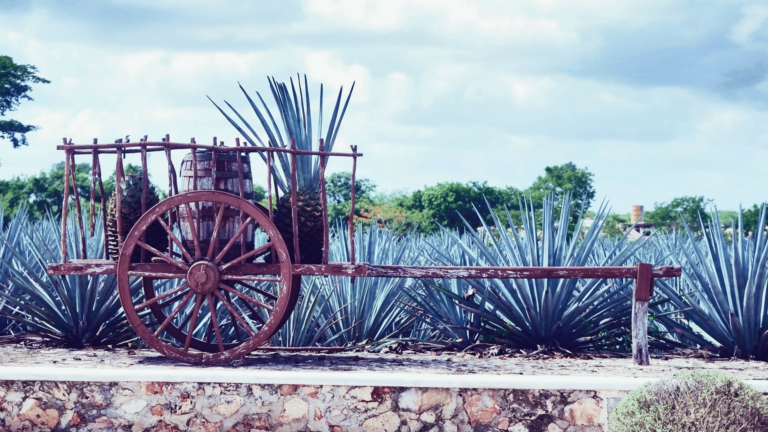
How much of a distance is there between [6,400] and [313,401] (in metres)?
1.87

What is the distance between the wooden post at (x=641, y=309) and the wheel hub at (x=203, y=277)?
2652 millimetres

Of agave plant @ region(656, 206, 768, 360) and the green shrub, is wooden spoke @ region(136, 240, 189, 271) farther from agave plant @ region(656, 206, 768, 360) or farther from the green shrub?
agave plant @ region(656, 206, 768, 360)

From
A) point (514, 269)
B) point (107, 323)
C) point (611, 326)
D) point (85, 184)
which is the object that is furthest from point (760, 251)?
point (85, 184)

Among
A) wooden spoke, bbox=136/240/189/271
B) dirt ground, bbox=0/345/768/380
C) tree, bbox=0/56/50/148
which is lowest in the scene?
dirt ground, bbox=0/345/768/380

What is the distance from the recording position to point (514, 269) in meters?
4.82

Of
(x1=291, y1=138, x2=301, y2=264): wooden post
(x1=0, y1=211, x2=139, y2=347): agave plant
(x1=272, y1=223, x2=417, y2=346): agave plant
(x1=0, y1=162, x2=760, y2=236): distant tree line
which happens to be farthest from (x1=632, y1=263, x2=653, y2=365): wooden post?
(x1=0, y1=162, x2=760, y2=236): distant tree line

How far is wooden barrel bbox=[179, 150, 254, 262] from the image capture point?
4.98 m

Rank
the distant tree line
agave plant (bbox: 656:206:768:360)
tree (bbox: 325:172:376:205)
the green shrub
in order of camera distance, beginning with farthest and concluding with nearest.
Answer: tree (bbox: 325:172:376:205) → the distant tree line → agave plant (bbox: 656:206:768:360) → the green shrub

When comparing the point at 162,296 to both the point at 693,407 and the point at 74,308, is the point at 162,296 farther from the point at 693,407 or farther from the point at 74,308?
the point at 693,407

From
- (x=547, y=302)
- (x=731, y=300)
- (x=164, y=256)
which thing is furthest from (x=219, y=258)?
(x=731, y=300)

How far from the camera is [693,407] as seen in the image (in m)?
3.62

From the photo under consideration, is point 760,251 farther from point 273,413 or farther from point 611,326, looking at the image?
point 273,413

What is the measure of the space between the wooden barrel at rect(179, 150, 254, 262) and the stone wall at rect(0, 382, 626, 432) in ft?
3.21

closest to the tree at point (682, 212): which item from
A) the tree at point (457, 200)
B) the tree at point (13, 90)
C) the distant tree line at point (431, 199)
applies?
the distant tree line at point (431, 199)
